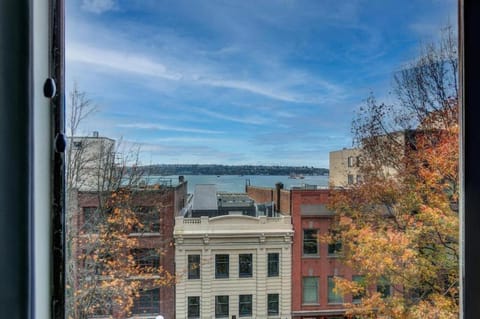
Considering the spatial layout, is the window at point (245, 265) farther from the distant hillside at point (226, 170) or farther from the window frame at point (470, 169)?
the window frame at point (470, 169)

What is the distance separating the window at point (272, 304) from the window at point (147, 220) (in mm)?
414

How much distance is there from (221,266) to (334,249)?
36 cm

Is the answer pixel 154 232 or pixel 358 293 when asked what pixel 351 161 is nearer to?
pixel 358 293

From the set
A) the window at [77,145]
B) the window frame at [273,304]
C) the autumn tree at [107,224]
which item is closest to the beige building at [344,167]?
the window frame at [273,304]

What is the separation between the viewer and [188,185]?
3.39 feet

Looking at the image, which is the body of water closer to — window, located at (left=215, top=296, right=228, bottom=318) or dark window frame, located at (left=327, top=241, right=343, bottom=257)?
dark window frame, located at (left=327, top=241, right=343, bottom=257)

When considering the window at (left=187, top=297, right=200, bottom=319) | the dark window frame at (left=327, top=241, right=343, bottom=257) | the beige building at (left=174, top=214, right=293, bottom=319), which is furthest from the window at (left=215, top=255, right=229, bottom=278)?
the dark window frame at (left=327, top=241, right=343, bottom=257)

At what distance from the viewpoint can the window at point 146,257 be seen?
1.01m

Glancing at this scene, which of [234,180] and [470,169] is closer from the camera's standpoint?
[470,169]

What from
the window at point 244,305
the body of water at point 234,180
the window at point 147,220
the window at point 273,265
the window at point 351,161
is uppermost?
the window at point 351,161

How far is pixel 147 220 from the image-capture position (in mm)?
1021

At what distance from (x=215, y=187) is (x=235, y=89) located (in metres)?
0.31

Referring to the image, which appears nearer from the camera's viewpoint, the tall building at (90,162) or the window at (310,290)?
the tall building at (90,162)

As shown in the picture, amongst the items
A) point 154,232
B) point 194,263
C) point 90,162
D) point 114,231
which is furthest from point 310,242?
point 90,162
